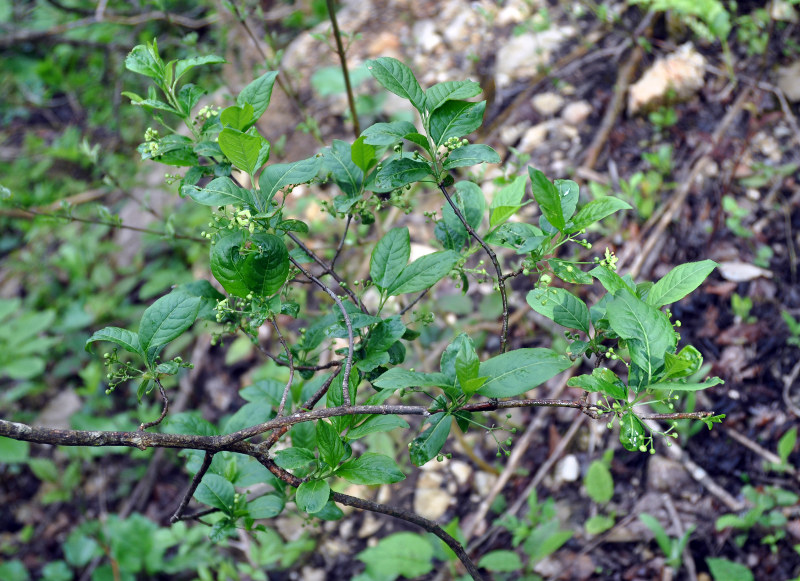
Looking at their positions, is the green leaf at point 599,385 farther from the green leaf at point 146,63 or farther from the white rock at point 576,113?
the white rock at point 576,113

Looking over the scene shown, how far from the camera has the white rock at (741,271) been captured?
258 centimetres

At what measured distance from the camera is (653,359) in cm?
103

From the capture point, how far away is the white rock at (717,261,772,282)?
2.58 metres

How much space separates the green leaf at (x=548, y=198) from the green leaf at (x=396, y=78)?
0.27 metres

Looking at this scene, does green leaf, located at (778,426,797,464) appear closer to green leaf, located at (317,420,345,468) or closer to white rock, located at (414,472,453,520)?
white rock, located at (414,472,453,520)

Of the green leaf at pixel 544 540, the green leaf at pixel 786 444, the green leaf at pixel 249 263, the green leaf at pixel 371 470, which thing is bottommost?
the green leaf at pixel 544 540

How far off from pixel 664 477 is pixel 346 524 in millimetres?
1364

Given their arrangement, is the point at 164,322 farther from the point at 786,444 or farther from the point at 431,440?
the point at 786,444

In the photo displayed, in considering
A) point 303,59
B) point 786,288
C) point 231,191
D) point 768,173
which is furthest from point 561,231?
point 303,59

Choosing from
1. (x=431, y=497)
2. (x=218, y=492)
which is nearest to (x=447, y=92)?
(x=218, y=492)

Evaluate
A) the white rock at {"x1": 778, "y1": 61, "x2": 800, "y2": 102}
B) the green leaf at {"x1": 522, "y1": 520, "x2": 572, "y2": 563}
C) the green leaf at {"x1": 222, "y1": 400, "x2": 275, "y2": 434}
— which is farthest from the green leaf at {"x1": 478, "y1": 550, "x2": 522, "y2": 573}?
the white rock at {"x1": 778, "y1": 61, "x2": 800, "y2": 102}

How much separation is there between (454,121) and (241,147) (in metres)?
0.40

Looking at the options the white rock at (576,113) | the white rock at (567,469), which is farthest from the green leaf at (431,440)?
the white rock at (576,113)

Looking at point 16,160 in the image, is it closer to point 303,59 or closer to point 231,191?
point 303,59
